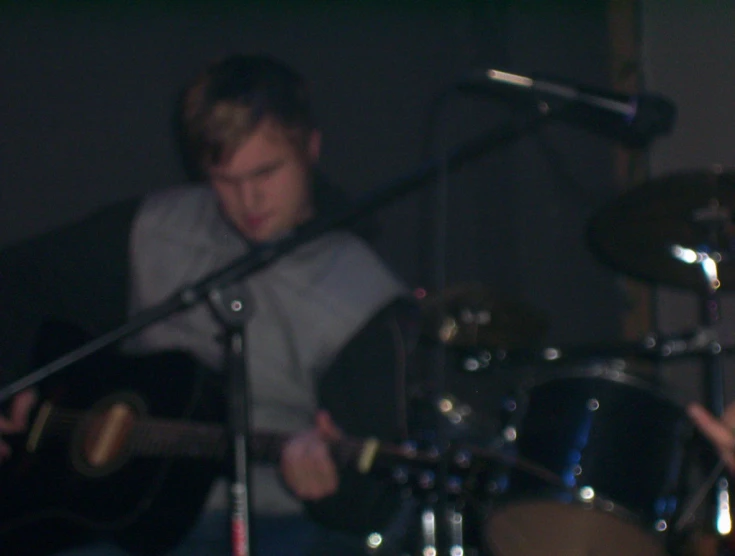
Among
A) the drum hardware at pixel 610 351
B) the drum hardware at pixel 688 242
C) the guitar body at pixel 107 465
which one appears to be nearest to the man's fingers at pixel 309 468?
the guitar body at pixel 107 465

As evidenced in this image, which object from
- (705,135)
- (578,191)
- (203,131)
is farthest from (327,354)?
(705,135)

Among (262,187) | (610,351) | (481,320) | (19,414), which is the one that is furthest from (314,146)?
(19,414)

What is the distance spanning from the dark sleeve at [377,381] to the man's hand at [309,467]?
0.34 m

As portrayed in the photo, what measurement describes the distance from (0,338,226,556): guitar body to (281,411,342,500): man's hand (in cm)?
17

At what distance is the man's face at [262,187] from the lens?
2.30 meters

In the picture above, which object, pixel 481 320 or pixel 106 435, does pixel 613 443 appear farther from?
pixel 106 435

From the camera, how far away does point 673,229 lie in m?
2.15

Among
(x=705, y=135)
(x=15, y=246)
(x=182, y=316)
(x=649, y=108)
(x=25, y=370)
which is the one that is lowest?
(x=25, y=370)

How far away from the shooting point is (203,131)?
7.71 feet

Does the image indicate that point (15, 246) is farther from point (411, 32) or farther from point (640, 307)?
point (640, 307)

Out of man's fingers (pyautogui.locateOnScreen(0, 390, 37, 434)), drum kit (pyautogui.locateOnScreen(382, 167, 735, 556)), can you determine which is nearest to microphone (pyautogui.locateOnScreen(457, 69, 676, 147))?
drum kit (pyautogui.locateOnScreen(382, 167, 735, 556))

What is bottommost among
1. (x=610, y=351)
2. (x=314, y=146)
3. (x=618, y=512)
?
(x=618, y=512)

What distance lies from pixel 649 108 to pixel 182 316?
4.43 ft

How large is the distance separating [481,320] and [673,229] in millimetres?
627
